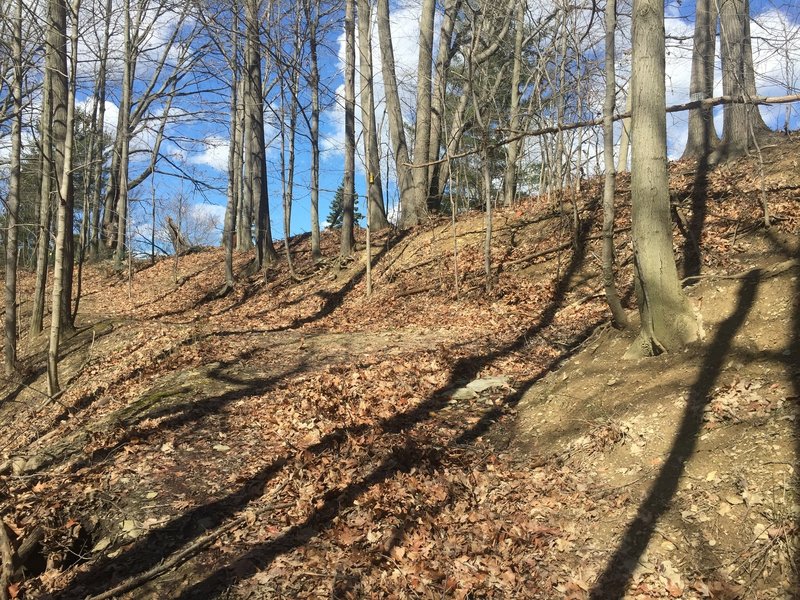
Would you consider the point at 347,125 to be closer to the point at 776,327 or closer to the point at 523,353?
the point at 523,353

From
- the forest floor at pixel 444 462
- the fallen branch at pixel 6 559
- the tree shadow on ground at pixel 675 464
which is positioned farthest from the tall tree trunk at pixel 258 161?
the tree shadow on ground at pixel 675 464

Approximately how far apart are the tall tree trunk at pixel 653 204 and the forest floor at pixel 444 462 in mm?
277

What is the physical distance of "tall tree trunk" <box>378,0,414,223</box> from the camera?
18.1m

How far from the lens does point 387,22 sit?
1855 centimetres

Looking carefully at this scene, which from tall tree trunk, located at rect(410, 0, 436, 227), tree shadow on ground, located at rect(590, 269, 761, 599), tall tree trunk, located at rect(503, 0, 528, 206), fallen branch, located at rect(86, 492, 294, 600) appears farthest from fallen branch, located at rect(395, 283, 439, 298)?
fallen branch, located at rect(86, 492, 294, 600)

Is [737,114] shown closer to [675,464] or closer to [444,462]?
[675,464]

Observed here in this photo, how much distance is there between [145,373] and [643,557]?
7.83 metres

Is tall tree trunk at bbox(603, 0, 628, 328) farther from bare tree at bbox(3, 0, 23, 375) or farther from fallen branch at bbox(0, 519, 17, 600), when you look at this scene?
bare tree at bbox(3, 0, 23, 375)

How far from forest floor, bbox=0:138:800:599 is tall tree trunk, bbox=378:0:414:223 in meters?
9.60

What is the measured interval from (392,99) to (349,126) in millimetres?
3807

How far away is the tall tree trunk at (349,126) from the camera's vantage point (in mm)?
14539

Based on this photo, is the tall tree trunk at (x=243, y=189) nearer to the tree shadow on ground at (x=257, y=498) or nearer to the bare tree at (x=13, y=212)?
the bare tree at (x=13, y=212)

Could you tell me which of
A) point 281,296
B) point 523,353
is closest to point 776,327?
point 523,353

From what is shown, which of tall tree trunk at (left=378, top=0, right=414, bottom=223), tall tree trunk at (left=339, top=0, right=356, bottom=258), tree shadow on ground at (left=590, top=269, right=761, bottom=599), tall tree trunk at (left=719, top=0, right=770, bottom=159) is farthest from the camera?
tall tree trunk at (left=378, top=0, right=414, bottom=223)
